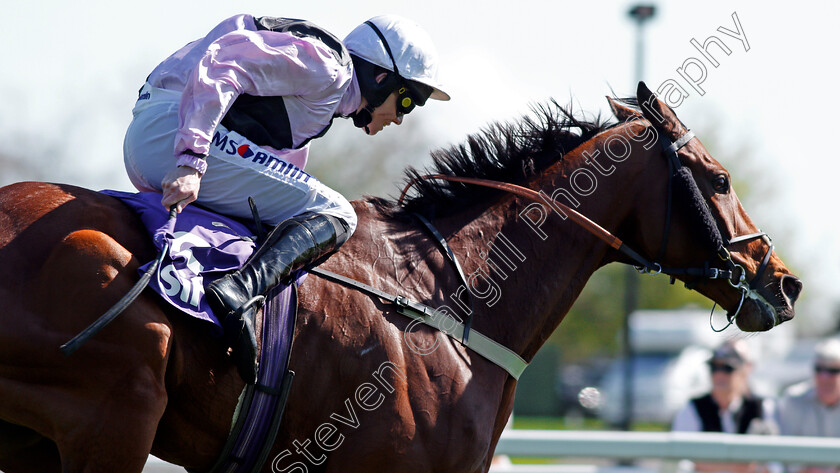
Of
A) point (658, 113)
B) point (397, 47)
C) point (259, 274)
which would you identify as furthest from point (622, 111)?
point (259, 274)

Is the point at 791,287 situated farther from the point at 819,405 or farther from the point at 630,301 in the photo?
the point at 630,301

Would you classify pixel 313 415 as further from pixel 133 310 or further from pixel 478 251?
pixel 478 251

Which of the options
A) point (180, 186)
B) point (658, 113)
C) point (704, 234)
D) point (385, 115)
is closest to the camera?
point (180, 186)

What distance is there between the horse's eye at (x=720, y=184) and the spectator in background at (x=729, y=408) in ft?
8.71

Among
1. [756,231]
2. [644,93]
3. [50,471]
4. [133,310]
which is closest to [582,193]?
[644,93]

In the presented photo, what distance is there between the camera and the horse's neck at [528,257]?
3.65 m

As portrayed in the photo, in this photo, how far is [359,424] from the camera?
3150mm

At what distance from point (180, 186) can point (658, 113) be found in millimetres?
2202

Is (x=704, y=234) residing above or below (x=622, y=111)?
below

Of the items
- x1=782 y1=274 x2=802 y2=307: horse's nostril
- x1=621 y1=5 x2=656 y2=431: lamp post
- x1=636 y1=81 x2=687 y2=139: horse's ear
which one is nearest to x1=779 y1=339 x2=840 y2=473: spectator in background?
x1=782 y1=274 x2=802 y2=307: horse's nostril

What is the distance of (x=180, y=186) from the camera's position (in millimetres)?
2883

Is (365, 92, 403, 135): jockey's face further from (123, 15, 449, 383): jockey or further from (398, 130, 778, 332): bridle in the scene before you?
(398, 130, 778, 332): bridle

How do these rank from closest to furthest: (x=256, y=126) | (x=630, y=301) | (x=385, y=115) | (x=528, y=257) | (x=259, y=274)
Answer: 1. (x=259, y=274)
2. (x=256, y=126)
3. (x=385, y=115)
4. (x=528, y=257)
5. (x=630, y=301)

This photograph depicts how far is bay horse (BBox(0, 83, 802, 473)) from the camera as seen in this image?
9.05ft
